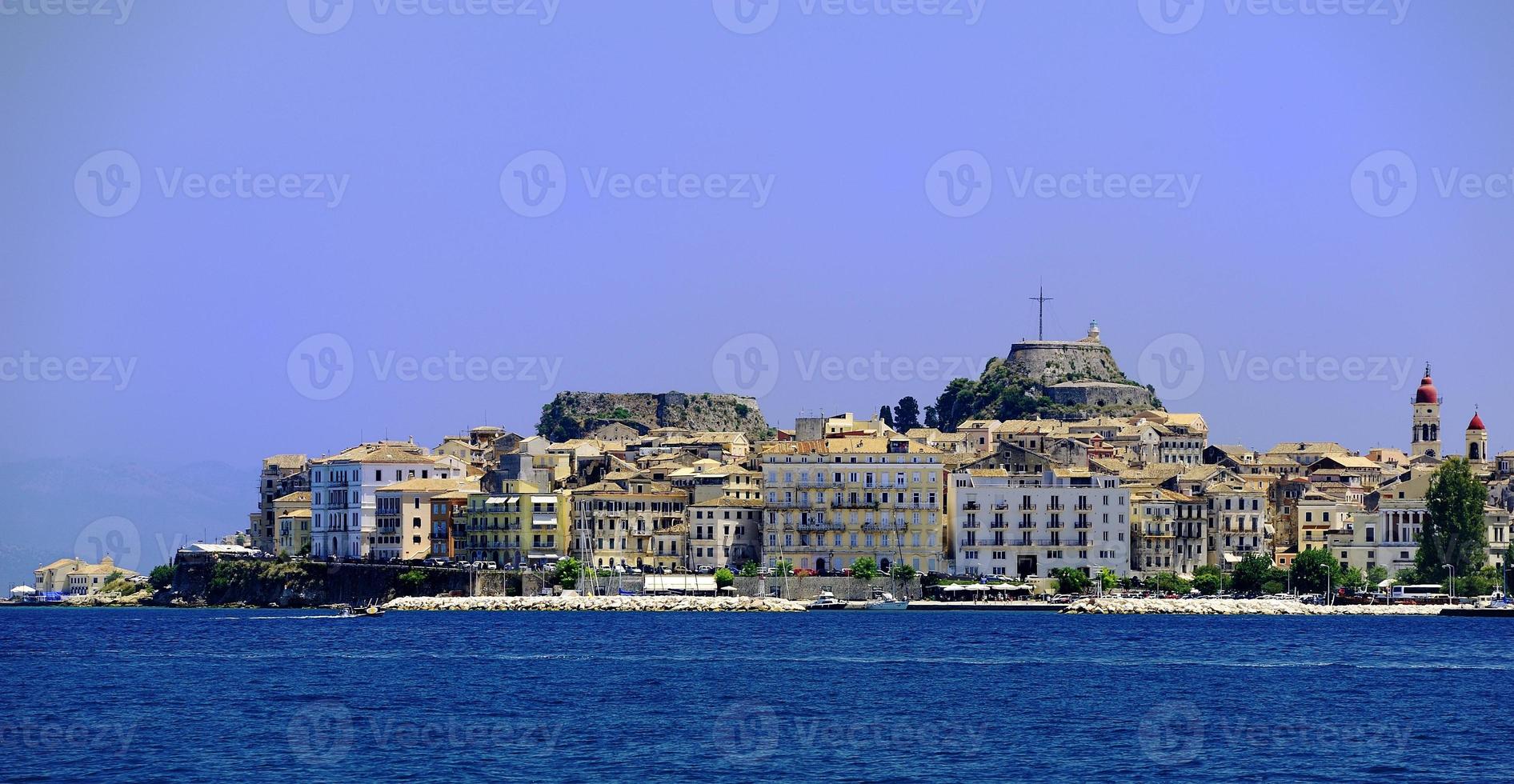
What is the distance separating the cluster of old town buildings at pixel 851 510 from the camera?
114 m

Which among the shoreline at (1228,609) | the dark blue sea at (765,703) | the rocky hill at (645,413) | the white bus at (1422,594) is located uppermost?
the rocky hill at (645,413)

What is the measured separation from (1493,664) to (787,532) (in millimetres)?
43922

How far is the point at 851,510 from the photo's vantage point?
4486 inches

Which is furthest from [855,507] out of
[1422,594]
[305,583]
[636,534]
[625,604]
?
[305,583]

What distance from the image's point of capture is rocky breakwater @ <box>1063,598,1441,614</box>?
105812mm

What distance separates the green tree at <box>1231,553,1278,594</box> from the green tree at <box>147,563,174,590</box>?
57.1m

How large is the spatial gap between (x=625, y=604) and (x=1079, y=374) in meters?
70.7

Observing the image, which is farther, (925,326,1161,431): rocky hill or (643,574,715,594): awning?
(925,326,1161,431): rocky hill

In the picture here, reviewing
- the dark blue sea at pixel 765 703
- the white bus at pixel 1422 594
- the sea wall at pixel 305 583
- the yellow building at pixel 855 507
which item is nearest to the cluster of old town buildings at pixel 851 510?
the yellow building at pixel 855 507

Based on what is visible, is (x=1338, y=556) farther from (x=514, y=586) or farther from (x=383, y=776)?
(x=383, y=776)

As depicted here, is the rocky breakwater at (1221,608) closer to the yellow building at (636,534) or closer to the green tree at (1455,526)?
the green tree at (1455,526)

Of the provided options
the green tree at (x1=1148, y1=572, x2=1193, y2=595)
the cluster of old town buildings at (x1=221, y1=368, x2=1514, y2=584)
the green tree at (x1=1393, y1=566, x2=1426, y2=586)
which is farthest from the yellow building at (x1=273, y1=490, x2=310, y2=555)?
the green tree at (x1=1393, y1=566, x2=1426, y2=586)

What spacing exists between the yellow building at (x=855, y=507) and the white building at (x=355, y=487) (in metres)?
24.6

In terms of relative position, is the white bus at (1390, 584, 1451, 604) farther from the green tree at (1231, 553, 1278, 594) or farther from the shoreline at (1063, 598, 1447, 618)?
the green tree at (1231, 553, 1278, 594)
